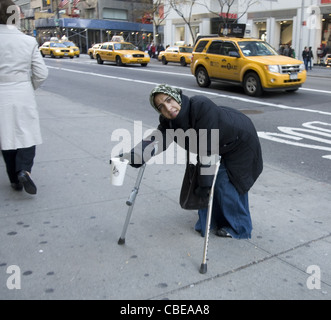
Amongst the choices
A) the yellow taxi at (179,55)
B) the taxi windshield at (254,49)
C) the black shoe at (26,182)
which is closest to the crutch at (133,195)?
the black shoe at (26,182)

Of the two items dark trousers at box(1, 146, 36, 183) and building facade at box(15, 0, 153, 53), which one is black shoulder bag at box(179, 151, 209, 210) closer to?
dark trousers at box(1, 146, 36, 183)

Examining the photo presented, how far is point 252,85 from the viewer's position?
1338cm

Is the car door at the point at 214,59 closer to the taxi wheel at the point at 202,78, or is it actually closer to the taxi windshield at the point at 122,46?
the taxi wheel at the point at 202,78

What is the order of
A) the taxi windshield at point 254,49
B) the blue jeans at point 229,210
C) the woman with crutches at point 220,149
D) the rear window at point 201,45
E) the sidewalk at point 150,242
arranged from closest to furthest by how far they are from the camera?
the sidewalk at point 150,242
the woman with crutches at point 220,149
the blue jeans at point 229,210
the taxi windshield at point 254,49
the rear window at point 201,45

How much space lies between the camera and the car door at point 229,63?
13961 mm

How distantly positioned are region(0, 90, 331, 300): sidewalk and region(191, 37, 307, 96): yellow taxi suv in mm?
7916

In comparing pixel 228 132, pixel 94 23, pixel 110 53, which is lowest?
pixel 228 132

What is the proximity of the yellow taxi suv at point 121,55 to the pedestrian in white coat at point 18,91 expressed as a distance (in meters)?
22.2

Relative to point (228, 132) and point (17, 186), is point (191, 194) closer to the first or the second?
point (228, 132)

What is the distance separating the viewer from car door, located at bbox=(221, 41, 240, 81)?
14.0 meters

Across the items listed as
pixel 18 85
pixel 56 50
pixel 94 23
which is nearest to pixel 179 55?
pixel 56 50

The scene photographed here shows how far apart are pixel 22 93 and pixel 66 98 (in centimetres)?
854

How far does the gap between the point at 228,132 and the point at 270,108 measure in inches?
319

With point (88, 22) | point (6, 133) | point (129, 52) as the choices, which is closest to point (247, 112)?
point (6, 133)
